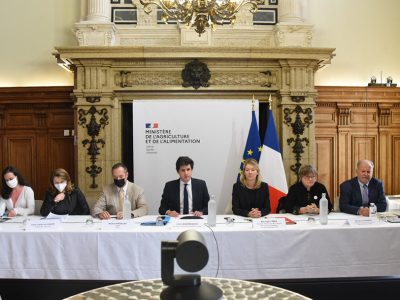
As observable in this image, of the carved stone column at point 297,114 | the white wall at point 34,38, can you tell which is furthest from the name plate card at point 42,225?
the white wall at point 34,38

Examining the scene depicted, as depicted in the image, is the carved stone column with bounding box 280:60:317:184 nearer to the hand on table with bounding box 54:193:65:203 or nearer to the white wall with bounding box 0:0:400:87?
the white wall with bounding box 0:0:400:87

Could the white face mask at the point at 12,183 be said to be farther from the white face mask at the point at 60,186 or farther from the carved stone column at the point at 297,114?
the carved stone column at the point at 297,114

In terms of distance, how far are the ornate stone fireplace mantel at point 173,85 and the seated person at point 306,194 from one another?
1543 millimetres

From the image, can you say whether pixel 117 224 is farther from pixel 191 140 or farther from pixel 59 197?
pixel 191 140

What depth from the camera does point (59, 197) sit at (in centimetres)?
382

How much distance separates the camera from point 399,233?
121 inches

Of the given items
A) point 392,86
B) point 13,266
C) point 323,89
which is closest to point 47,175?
point 13,266

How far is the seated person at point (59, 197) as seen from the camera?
382cm

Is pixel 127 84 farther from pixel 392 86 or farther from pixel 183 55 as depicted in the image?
pixel 392 86

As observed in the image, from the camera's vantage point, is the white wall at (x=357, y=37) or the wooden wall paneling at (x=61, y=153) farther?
the white wall at (x=357, y=37)

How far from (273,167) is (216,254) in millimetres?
2455

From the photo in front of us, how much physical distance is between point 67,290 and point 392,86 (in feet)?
18.6

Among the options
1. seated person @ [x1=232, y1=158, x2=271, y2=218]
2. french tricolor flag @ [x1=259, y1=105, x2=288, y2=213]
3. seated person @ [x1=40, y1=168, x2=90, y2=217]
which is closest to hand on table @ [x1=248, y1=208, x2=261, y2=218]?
seated person @ [x1=232, y1=158, x2=271, y2=218]

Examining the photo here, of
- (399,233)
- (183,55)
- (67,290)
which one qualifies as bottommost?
(67,290)
